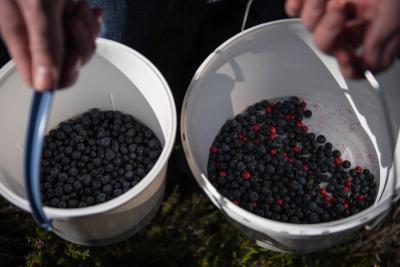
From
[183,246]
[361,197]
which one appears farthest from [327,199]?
[183,246]

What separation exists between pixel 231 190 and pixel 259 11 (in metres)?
0.61

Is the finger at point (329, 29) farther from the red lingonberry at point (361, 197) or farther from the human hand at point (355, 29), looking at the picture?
the red lingonberry at point (361, 197)

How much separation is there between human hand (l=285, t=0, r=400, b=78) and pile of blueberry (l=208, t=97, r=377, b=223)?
1.86ft

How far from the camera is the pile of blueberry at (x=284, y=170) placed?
4.65ft

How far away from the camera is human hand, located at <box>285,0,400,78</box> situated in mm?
812

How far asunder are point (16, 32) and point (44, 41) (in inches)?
2.6

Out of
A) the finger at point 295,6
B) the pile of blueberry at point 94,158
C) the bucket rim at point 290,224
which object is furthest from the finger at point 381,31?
the pile of blueberry at point 94,158

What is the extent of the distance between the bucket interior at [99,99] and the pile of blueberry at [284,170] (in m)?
0.21

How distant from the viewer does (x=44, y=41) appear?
0.79 metres

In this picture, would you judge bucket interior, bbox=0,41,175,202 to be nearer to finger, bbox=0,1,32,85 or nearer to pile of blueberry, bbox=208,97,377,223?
pile of blueberry, bbox=208,97,377,223

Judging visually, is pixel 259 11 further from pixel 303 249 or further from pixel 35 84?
pixel 35 84

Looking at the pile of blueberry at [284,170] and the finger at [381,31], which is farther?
the pile of blueberry at [284,170]

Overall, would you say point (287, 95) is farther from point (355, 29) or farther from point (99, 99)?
point (355, 29)

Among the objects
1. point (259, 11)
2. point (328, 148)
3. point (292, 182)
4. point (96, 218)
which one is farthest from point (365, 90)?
point (96, 218)
